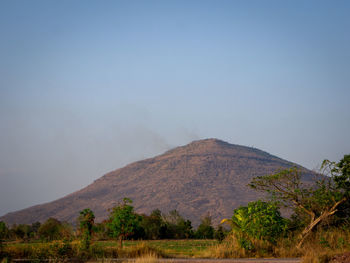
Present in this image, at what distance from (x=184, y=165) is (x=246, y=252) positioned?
180 meters

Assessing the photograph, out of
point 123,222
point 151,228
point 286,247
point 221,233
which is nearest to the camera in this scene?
point 286,247

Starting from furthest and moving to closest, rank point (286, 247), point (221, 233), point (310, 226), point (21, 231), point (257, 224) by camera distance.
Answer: point (21, 231)
point (221, 233)
point (310, 226)
point (257, 224)
point (286, 247)

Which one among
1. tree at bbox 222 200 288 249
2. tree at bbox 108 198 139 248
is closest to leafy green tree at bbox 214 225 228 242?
tree at bbox 222 200 288 249

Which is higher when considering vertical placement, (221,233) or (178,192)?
(178,192)

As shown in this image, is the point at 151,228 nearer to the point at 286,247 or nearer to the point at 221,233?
the point at 221,233

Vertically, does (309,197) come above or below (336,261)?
above

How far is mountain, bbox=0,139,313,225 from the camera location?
15362 centimetres

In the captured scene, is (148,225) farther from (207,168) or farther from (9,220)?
(207,168)

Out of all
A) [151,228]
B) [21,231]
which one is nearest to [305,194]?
[151,228]

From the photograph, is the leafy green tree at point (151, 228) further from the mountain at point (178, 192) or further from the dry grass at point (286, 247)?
the mountain at point (178, 192)

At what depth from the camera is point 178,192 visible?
557 ft

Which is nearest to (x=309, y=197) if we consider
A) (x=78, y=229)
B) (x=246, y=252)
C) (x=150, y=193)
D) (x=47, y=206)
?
(x=246, y=252)

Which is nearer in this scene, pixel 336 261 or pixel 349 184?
pixel 336 261

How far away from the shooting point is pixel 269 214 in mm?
21203
